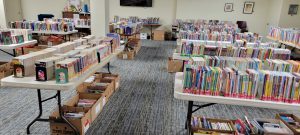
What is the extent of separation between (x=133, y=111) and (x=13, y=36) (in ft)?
10.4

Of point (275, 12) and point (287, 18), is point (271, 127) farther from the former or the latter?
point (275, 12)

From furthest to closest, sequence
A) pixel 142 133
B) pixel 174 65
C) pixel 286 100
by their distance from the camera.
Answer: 1. pixel 174 65
2. pixel 142 133
3. pixel 286 100

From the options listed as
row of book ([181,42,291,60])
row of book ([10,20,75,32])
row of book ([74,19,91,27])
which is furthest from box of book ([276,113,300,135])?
row of book ([74,19,91,27])

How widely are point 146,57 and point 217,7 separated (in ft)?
18.2

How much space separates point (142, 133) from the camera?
294 centimetres

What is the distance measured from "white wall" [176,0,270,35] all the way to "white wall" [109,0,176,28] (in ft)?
1.44

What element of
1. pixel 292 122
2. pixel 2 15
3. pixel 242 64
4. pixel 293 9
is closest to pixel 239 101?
pixel 242 64

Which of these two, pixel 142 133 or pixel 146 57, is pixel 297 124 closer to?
pixel 142 133

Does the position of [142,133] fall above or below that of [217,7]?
below

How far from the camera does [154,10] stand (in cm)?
1140

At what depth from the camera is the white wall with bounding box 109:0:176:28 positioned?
11.3 meters

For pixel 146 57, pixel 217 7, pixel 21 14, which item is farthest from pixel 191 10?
pixel 21 14

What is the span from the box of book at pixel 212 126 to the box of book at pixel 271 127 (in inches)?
10.3

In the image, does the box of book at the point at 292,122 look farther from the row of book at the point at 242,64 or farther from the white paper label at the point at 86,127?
the white paper label at the point at 86,127
